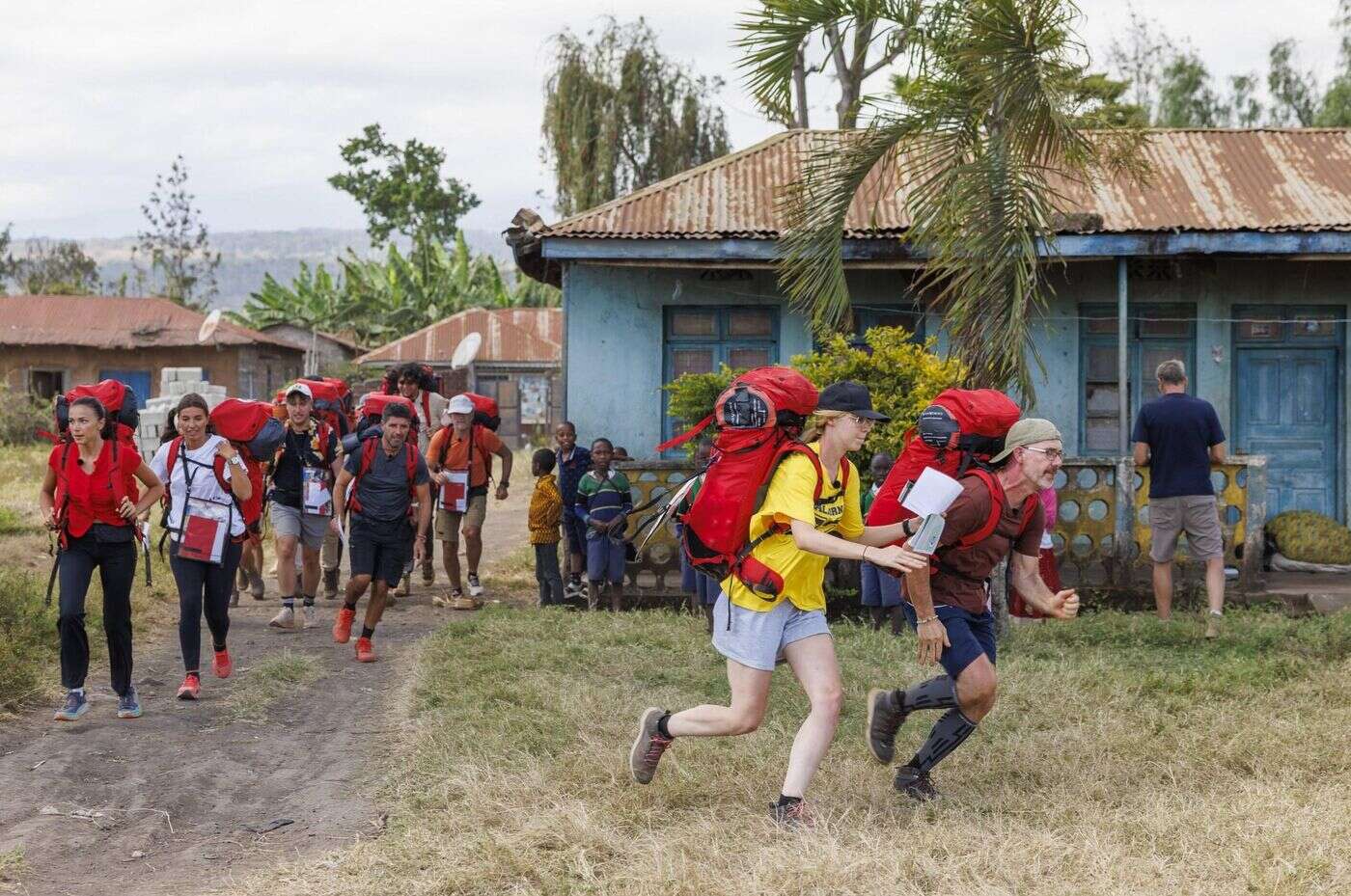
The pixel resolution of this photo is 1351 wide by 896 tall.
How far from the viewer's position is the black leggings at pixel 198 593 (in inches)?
337

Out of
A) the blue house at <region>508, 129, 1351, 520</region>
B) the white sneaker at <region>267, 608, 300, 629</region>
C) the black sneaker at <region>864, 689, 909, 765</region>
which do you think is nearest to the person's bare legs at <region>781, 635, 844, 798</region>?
the black sneaker at <region>864, 689, 909, 765</region>

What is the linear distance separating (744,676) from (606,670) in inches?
143

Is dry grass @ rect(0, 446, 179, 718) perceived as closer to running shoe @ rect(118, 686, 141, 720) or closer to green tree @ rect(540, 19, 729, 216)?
running shoe @ rect(118, 686, 141, 720)

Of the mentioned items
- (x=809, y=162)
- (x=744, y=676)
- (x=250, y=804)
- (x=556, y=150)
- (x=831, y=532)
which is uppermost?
(x=556, y=150)

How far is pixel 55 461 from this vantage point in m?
7.79

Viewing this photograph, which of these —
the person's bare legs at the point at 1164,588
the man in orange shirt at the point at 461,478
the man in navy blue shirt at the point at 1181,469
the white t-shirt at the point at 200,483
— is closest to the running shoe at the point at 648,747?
the white t-shirt at the point at 200,483

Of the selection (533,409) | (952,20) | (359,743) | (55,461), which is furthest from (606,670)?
(533,409)

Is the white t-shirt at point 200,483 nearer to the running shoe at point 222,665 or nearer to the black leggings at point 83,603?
the black leggings at point 83,603

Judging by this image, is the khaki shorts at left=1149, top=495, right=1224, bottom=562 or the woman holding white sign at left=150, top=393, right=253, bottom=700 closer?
the woman holding white sign at left=150, top=393, right=253, bottom=700

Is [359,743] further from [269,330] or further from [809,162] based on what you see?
[269,330]

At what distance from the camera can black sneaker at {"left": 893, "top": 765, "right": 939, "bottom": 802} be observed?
6039mm

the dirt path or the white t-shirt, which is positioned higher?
the white t-shirt

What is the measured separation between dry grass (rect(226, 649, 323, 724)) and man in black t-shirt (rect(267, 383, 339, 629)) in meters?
1.29

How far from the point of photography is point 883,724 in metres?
6.35
